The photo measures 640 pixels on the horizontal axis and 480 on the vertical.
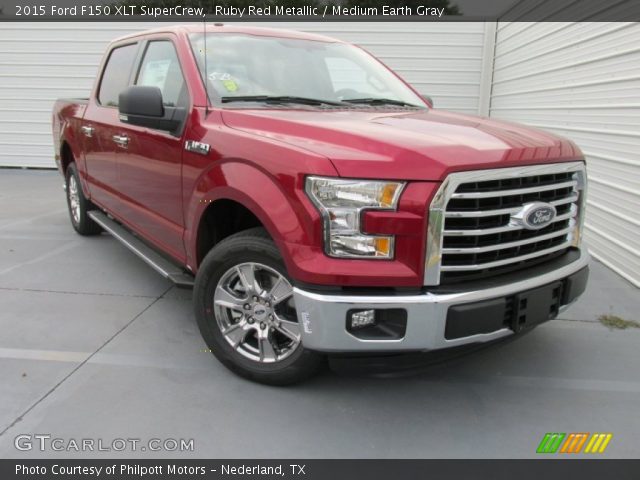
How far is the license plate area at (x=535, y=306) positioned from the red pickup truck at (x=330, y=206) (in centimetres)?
1

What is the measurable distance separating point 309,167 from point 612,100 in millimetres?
4157

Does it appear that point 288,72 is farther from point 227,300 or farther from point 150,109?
point 227,300

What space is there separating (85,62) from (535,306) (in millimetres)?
11302

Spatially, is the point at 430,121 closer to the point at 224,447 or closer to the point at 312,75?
the point at 312,75

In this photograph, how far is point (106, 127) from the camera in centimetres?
455

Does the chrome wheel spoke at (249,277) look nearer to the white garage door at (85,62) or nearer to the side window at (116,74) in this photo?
the side window at (116,74)

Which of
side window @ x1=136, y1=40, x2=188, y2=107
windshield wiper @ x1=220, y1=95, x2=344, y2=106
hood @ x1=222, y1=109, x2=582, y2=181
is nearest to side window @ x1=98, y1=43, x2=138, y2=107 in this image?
side window @ x1=136, y1=40, x2=188, y2=107

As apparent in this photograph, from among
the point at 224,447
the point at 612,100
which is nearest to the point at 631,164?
the point at 612,100

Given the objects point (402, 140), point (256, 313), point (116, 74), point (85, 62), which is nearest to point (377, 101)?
point (402, 140)

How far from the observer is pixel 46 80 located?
1150cm

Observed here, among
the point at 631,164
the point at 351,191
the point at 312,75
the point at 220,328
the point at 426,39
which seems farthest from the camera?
the point at 426,39

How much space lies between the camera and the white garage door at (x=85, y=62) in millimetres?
10320

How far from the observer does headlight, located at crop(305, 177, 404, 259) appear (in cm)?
234

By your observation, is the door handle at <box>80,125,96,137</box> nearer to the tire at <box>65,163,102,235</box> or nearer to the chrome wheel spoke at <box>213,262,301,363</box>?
the tire at <box>65,163,102,235</box>
